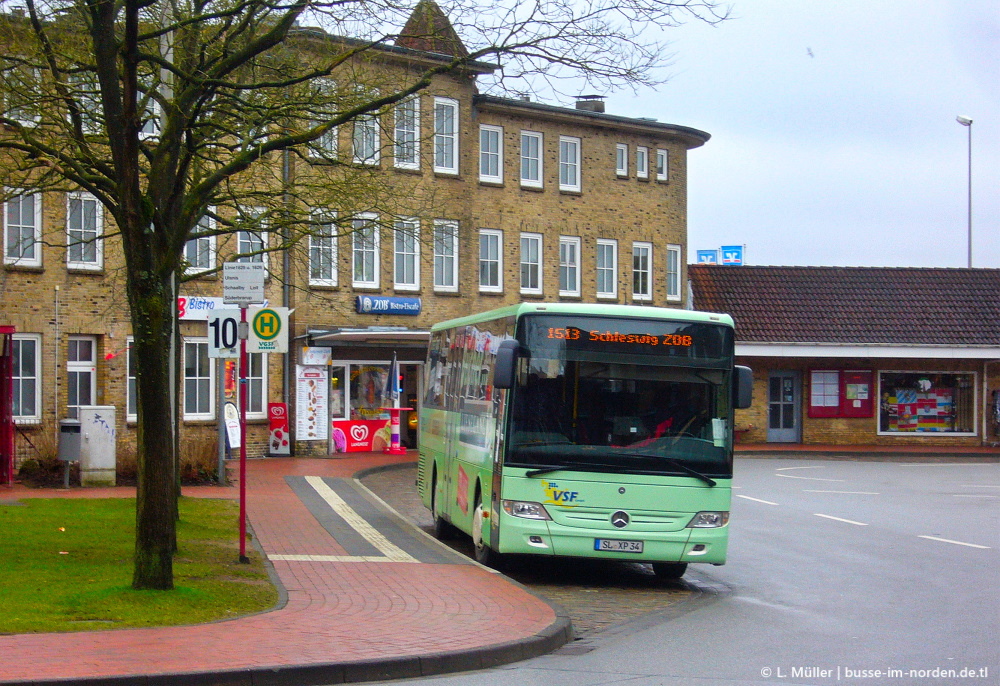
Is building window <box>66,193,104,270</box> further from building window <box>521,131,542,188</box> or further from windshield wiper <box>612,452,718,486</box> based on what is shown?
windshield wiper <box>612,452,718,486</box>

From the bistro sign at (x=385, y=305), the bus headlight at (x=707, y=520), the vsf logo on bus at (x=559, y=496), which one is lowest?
the bus headlight at (x=707, y=520)

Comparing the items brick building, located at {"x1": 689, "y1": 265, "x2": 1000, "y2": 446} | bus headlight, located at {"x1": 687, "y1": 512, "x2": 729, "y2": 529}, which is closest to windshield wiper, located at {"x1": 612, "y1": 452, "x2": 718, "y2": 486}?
bus headlight, located at {"x1": 687, "y1": 512, "x2": 729, "y2": 529}

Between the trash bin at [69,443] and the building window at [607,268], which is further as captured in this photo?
the building window at [607,268]

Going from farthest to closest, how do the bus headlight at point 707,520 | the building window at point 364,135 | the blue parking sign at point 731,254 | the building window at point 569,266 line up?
the blue parking sign at point 731,254 < the building window at point 569,266 < the building window at point 364,135 < the bus headlight at point 707,520

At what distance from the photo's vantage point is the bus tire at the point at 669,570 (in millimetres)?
13758

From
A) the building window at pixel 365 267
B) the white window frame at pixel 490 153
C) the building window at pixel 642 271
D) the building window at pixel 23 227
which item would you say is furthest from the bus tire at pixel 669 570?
the building window at pixel 642 271

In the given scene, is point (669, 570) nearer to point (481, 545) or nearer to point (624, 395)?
point (481, 545)

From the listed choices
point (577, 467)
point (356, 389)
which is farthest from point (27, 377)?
point (577, 467)

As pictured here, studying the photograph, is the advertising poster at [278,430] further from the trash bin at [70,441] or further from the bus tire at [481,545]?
the bus tire at [481,545]

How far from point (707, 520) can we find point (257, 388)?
70.2ft

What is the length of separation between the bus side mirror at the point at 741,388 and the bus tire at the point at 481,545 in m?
3.10

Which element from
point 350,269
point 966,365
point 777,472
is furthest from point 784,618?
point 966,365

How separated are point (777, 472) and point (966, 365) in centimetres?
1631

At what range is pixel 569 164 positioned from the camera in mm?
39562
